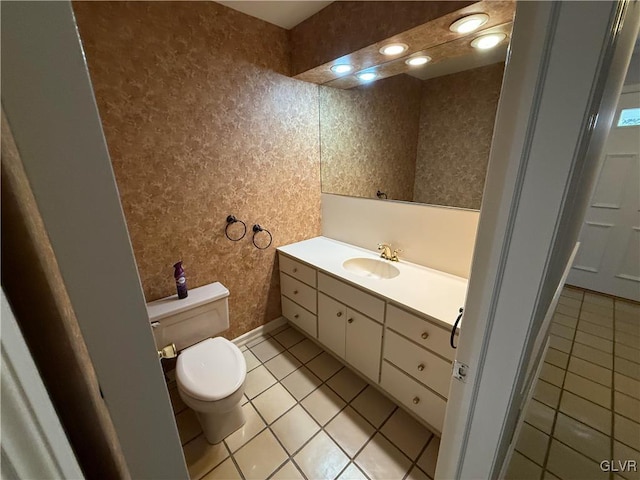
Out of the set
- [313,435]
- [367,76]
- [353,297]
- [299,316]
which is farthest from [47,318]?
[367,76]

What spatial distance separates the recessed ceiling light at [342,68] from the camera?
1657 mm

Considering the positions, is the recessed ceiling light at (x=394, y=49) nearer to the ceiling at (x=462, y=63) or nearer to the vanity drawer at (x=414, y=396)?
the ceiling at (x=462, y=63)

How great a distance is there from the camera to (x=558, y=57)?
454 mm

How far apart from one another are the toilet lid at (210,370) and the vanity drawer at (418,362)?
32.4 inches

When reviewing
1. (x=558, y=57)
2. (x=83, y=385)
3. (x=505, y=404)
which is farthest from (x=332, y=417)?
(x=558, y=57)

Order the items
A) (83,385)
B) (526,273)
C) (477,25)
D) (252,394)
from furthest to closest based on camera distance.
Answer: (252,394) < (477,25) < (526,273) < (83,385)

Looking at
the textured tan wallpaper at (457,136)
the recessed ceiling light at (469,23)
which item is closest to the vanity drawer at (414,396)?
the textured tan wallpaper at (457,136)

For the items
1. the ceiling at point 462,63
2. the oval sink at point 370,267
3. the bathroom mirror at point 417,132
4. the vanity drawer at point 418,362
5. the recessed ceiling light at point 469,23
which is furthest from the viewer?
the oval sink at point 370,267

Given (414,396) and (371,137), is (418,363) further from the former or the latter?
(371,137)

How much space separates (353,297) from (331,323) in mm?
357

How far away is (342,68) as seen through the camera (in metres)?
1.71

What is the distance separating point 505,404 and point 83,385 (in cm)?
94

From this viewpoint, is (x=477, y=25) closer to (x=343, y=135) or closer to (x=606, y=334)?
(x=343, y=135)

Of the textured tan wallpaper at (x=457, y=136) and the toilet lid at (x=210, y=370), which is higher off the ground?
the textured tan wallpaper at (x=457, y=136)
